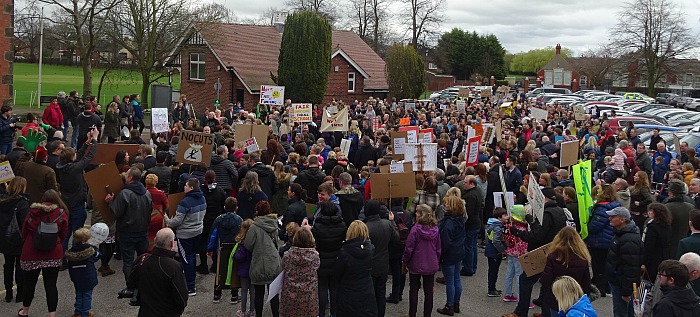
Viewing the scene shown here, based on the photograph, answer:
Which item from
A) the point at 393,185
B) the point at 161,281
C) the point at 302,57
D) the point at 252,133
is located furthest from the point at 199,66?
the point at 161,281

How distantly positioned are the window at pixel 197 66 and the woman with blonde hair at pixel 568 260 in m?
35.8

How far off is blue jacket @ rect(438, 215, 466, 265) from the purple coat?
1.54 feet

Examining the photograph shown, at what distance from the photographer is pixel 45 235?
780cm

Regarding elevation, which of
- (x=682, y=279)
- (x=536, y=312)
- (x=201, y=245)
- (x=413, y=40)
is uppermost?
(x=413, y=40)

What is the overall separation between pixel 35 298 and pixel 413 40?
66648 mm

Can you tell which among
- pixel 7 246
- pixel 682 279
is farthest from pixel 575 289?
pixel 7 246

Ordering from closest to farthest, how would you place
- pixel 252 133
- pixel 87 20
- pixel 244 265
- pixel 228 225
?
1. pixel 244 265
2. pixel 228 225
3. pixel 252 133
4. pixel 87 20

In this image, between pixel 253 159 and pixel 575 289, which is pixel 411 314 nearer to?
pixel 575 289

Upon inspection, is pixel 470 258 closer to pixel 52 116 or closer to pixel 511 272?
pixel 511 272

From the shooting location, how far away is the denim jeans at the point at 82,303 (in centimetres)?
809

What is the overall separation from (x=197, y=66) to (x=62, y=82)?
83.3ft

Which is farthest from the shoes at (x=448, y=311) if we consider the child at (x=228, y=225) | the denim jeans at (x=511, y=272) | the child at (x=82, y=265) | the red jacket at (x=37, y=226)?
the red jacket at (x=37, y=226)

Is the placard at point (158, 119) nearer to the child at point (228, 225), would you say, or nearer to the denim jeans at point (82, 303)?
the child at point (228, 225)

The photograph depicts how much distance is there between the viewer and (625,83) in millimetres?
83250
